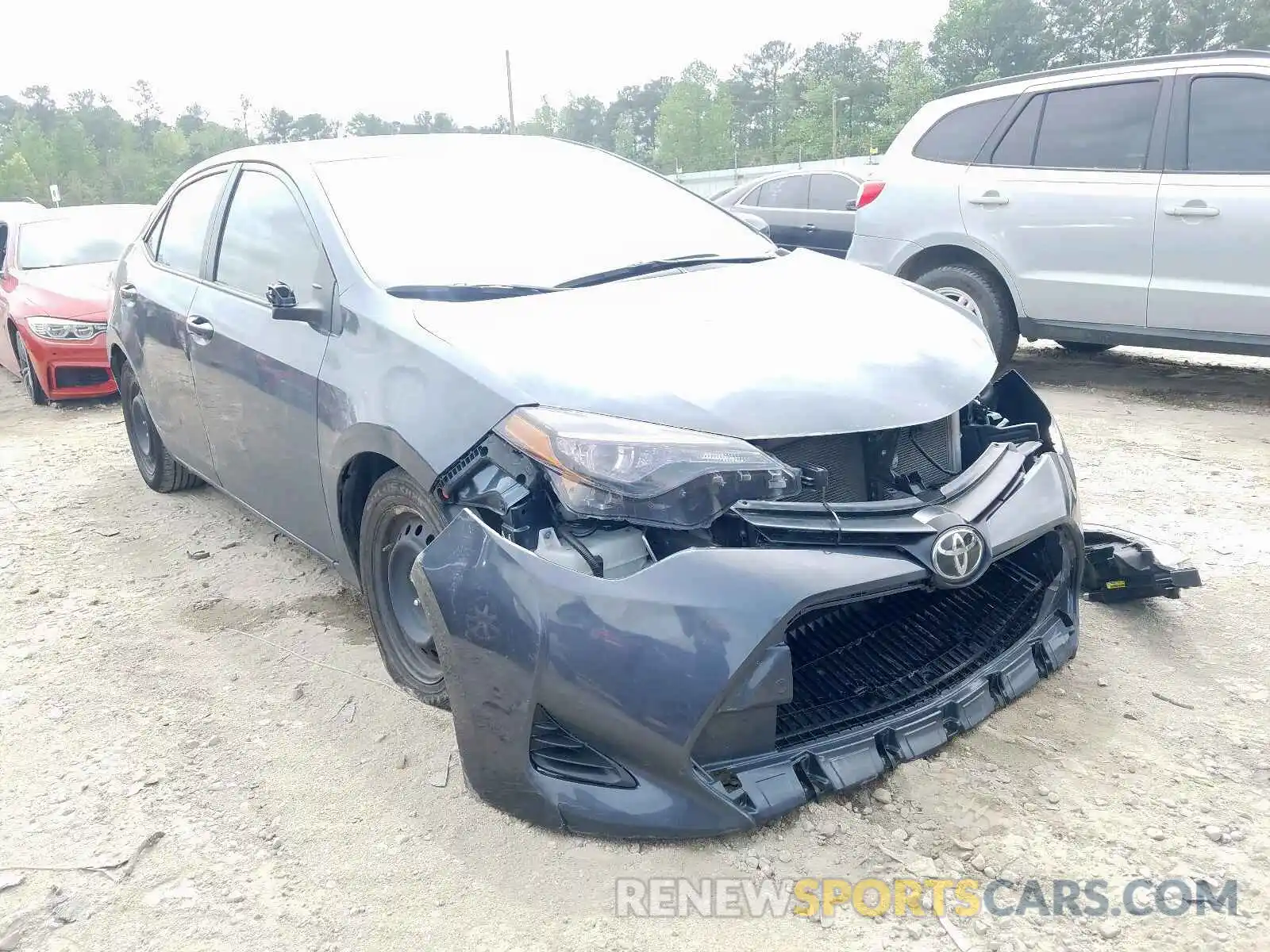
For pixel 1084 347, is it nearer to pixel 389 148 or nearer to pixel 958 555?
pixel 389 148

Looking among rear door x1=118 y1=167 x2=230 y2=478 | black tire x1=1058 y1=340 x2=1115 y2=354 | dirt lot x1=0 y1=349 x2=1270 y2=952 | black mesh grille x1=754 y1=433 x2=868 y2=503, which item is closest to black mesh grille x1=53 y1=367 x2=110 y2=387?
rear door x1=118 y1=167 x2=230 y2=478

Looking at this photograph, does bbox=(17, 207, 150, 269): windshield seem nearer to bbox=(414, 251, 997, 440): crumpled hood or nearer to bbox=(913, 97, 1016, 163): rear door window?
bbox=(913, 97, 1016, 163): rear door window

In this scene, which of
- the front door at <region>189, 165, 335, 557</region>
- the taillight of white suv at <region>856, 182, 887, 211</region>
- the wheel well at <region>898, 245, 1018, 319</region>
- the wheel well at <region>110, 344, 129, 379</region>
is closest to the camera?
the front door at <region>189, 165, 335, 557</region>

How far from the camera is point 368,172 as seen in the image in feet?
10.8

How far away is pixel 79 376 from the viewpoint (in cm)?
751

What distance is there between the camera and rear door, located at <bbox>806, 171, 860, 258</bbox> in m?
9.36

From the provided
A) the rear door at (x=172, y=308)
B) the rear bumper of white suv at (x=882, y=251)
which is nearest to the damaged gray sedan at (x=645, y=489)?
the rear door at (x=172, y=308)

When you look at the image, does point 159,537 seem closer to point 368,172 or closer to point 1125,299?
point 368,172

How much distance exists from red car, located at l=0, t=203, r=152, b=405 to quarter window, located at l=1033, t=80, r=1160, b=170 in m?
5.92

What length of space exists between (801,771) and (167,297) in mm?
3268

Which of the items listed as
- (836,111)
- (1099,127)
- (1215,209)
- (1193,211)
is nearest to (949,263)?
(1099,127)

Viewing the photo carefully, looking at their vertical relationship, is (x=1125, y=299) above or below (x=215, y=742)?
above

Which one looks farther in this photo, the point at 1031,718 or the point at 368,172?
the point at 368,172

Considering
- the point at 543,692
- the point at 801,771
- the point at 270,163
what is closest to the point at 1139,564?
the point at 801,771
